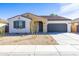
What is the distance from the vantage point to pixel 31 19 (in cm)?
2523

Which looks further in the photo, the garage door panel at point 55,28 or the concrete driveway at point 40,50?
the garage door panel at point 55,28

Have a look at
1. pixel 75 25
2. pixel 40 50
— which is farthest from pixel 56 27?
pixel 40 50

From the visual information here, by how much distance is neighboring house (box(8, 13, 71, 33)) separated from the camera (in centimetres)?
2422

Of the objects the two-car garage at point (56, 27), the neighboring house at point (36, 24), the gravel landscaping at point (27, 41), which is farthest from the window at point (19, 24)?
the gravel landscaping at point (27, 41)

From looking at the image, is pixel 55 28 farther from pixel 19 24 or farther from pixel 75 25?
pixel 19 24

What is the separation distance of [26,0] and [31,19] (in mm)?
16938

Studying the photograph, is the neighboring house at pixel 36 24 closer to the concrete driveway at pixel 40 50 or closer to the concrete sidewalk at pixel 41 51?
the concrete driveway at pixel 40 50

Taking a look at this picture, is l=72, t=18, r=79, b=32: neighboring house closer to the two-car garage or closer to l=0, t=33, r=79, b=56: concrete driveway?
the two-car garage

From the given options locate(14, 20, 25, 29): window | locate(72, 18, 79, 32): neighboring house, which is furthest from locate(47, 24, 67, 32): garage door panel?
locate(14, 20, 25, 29): window

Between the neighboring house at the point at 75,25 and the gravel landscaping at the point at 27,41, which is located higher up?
the neighboring house at the point at 75,25

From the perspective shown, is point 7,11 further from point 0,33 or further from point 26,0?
point 26,0

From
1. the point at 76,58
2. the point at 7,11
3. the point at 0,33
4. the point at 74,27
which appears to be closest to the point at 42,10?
the point at 7,11

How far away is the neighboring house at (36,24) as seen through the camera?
24219mm

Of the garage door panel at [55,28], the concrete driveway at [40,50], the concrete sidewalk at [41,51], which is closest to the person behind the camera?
the concrete sidewalk at [41,51]
